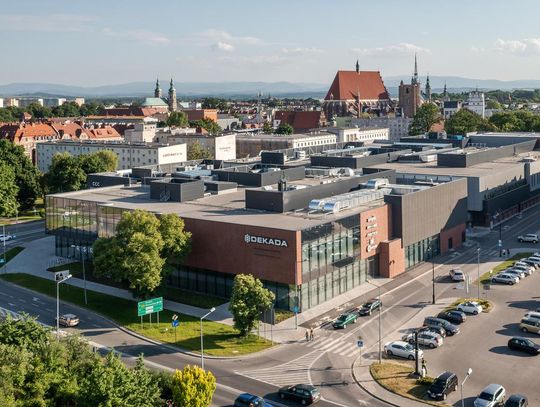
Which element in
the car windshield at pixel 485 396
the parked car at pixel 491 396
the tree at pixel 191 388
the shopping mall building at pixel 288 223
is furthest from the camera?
the shopping mall building at pixel 288 223

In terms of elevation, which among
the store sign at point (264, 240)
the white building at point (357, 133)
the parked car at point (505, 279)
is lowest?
the parked car at point (505, 279)

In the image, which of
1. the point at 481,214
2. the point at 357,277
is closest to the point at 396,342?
the point at 357,277

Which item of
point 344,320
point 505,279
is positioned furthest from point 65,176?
point 505,279

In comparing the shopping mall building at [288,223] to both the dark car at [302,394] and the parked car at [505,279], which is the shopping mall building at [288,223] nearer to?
the parked car at [505,279]

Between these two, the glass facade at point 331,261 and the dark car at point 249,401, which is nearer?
the dark car at point 249,401

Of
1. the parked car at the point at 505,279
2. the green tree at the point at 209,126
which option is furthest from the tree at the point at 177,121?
the parked car at the point at 505,279

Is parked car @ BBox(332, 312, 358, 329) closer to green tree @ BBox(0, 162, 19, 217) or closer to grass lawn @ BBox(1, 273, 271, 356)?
grass lawn @ BBox(1, 273, 271, 356)

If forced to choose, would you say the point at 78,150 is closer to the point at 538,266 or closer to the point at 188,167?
the point at 188,167

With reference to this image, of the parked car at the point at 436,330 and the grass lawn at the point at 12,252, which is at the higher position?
the grass lawn at the point at 12,252
